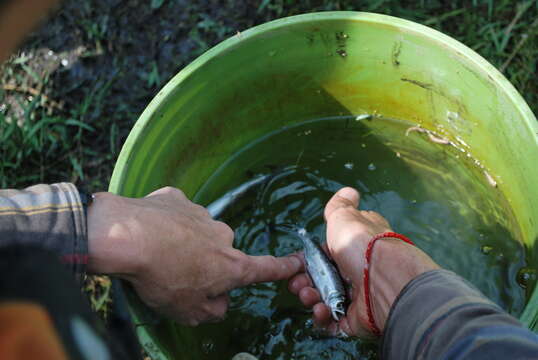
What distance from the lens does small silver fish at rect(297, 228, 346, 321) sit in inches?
68.9

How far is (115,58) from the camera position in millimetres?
2615

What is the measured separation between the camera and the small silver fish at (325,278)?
175cm

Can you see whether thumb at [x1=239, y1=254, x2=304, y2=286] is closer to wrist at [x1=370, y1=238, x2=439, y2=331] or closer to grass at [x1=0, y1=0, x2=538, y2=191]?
wrist at [x1=370, y1=238, x2=439, y2=331]

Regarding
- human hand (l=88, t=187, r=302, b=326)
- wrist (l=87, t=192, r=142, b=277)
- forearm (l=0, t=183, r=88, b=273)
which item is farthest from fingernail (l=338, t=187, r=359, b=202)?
forearm (l=0, t=183, r=88, b=273)

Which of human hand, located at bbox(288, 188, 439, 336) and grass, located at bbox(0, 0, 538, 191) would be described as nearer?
human hand, located at bbox(288, 188, 439, 336)

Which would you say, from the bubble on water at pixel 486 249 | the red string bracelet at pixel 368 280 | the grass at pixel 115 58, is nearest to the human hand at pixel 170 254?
the red string bracelet at pixel 368 280

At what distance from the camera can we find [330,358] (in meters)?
1.83

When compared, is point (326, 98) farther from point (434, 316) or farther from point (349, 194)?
point (434, 316)

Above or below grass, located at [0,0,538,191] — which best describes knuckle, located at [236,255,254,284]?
below

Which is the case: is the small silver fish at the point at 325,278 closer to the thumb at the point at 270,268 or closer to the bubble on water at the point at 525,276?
the thumb at the point at 270,268

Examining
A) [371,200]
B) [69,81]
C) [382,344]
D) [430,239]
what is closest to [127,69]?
[69,81]

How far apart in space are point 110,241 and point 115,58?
163 cm

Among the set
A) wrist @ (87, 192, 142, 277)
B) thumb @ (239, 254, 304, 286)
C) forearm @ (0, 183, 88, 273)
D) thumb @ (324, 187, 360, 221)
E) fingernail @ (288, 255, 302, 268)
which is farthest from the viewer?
thumb @ (324, 187, 360, 221)

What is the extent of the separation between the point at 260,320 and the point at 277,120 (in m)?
0.87
